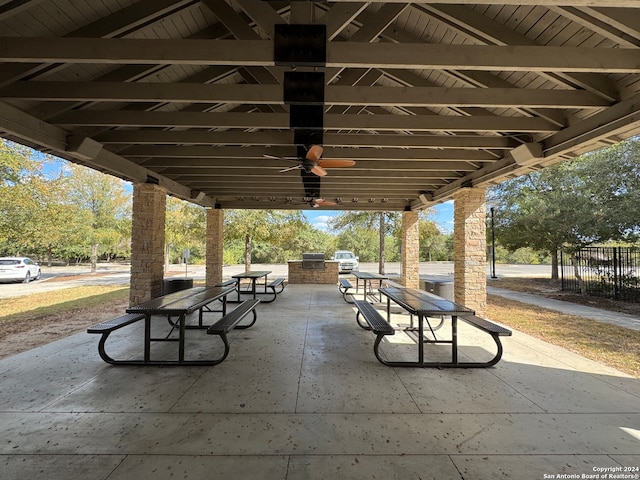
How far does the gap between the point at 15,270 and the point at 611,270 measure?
24575 millimetres

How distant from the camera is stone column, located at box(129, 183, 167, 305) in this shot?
657cm

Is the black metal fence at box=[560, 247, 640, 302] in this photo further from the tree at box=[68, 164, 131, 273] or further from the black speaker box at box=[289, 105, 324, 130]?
the tree at box=[68, 164, 131, 273]

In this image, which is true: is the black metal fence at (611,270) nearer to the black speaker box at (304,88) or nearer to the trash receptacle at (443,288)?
the trash receptacle at (443,288)

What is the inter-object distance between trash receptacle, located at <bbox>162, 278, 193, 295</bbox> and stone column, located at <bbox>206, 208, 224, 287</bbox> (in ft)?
10.7

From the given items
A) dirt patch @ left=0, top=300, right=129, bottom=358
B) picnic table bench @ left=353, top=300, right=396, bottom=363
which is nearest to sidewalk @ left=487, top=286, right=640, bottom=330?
picnic table bench @ left=353, top=300, right=396, bottom=363

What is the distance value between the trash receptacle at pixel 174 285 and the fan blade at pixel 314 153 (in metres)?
4.95

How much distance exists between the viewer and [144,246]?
6.60 meters

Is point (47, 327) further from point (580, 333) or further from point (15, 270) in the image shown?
point (15, 270)

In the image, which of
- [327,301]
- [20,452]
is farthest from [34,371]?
[327,301]

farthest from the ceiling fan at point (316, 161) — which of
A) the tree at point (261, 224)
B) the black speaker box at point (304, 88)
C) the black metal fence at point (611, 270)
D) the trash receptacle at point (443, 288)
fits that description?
the black metal fence at point (611, 270)

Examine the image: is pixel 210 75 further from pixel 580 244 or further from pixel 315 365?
pixel 580 244

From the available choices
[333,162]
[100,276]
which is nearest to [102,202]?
[100,276]

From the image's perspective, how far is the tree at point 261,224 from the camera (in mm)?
13742

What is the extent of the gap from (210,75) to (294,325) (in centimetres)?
472
